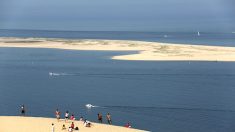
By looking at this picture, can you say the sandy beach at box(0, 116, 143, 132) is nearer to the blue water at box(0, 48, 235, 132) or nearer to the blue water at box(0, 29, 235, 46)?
the blue water at box(0, 48, 235, 132)

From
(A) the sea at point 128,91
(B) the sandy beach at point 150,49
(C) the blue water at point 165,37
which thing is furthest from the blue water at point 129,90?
(C) the blue water at point 165,37

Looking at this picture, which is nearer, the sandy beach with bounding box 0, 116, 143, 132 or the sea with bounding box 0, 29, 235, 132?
the sandy beach with bounding box 0, 116, 143, 132

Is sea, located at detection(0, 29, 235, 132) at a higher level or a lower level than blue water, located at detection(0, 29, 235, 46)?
lower

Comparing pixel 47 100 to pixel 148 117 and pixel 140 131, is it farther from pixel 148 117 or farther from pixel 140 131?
pixel 140 131

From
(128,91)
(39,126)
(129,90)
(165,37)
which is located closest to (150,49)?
(129,90)

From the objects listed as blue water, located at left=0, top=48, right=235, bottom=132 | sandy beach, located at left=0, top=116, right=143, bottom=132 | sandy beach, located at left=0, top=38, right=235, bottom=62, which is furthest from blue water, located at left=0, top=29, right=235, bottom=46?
sandy beach, located at left=0, top=116, right=143, bottom=132

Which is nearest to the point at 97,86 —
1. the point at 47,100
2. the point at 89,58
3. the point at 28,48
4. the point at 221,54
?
the point at 47,100
